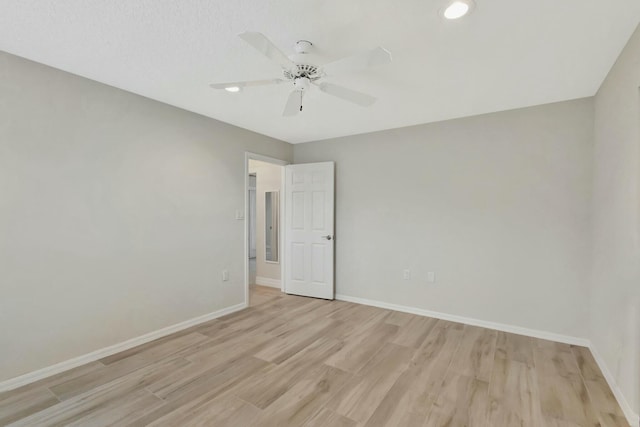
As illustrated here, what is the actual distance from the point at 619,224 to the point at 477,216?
1350 millimetres

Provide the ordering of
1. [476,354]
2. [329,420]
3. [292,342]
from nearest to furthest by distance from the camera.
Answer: [329,420]
[476,354]
[292,342]

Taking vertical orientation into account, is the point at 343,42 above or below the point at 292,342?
above

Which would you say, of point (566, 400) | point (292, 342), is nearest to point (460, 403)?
point (566, 400)

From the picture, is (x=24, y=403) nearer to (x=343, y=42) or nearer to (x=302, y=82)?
(x=302, y=82)

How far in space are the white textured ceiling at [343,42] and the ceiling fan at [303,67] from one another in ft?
0.49

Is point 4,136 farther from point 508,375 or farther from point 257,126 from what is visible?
point 508,375

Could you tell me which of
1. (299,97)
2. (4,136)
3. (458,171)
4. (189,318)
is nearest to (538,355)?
(458,171)

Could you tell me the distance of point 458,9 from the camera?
1622 mm

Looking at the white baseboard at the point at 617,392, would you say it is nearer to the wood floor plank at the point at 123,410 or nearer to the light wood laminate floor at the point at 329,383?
the light wood laminate floor at the point at 329,383

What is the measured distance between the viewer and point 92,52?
6.95ft

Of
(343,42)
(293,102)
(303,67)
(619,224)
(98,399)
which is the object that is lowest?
(98,399)

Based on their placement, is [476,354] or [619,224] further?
[476,354]

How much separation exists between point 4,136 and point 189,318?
227cm

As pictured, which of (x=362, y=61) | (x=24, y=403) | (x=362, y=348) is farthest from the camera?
(x=362, y=348)
